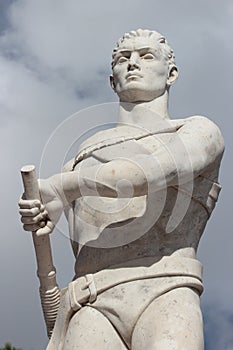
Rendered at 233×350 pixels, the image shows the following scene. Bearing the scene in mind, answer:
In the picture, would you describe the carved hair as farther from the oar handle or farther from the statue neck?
the oar handle

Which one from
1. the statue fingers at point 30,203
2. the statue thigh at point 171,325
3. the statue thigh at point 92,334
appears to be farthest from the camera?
the statue fingers at point 30,203

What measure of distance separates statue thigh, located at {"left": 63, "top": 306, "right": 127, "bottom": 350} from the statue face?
2.12m

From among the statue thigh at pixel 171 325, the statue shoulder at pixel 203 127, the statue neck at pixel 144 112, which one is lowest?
the statue thigh at pixel 171 325

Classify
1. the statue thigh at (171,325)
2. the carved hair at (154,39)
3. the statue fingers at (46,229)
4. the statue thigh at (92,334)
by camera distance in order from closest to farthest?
1. the statue thigh at (171,325)
2. the statue thigh at (92,334)
3. the statue fingers at (46,229)
4. the carved hair at (154,39)

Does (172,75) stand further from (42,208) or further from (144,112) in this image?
(42,208)

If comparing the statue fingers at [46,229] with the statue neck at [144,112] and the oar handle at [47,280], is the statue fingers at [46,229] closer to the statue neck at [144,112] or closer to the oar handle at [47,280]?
the oar handle at [47,280]

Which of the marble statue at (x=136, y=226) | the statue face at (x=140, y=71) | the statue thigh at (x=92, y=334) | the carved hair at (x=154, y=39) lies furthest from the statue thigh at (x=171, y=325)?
the carved hair at (x=154, y=39)

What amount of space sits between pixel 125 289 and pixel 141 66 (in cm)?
218

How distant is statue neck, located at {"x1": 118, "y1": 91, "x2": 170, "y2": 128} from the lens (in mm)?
8461

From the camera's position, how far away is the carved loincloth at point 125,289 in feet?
24.0

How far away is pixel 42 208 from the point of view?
7531 millimetres

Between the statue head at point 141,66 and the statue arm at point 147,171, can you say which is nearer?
the statue arm at point 147,171

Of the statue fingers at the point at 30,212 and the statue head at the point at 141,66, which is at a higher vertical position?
the statue head at the point at 141,66

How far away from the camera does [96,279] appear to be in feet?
24.8
